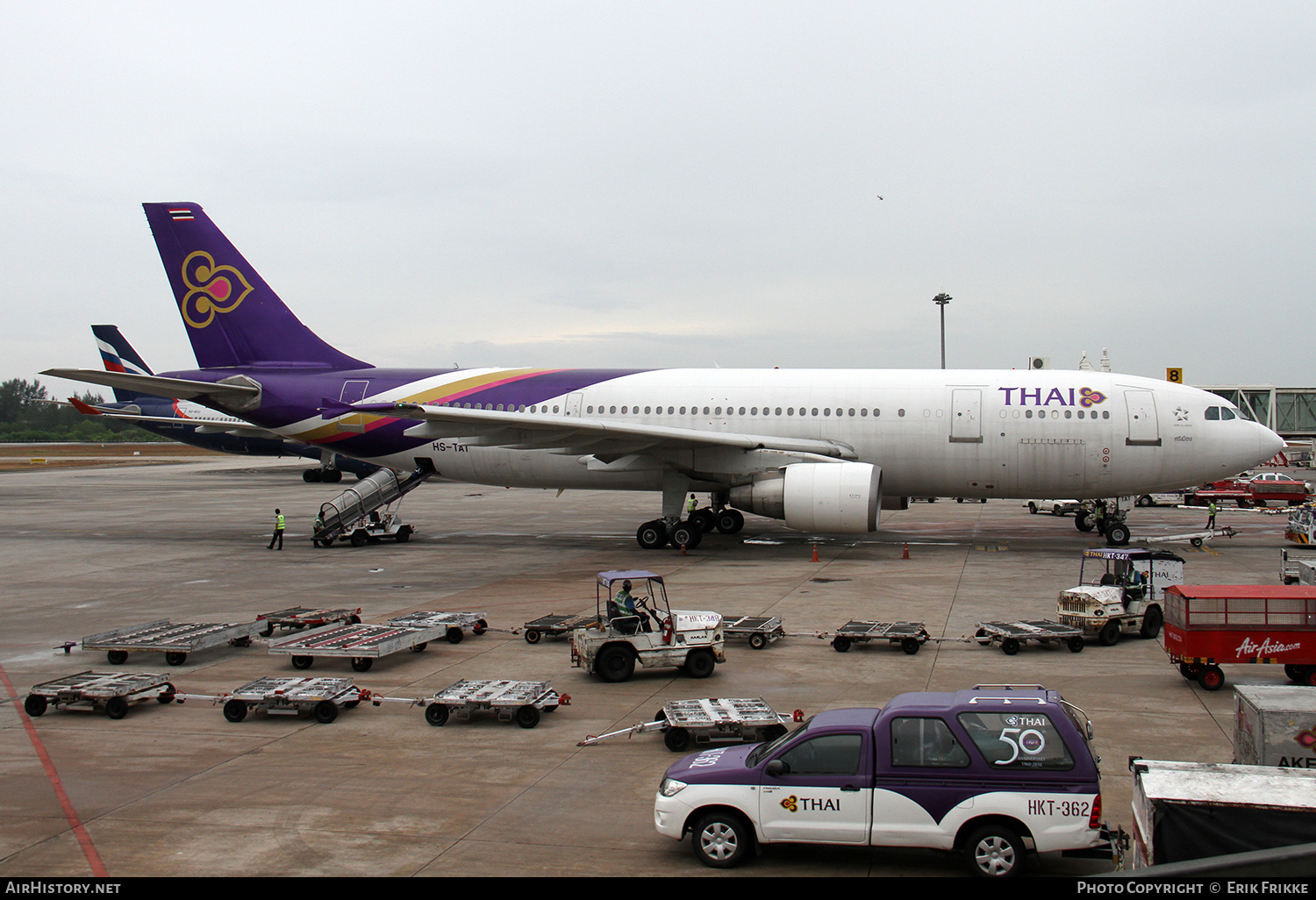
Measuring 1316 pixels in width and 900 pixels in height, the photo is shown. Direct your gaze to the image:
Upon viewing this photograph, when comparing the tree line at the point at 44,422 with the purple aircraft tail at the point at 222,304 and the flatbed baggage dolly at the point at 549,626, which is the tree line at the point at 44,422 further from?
the flatbed baggage dolly at the point at 549,626

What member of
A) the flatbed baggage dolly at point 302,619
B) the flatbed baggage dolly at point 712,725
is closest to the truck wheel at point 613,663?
the flatbed baggage dolly at point 712,725

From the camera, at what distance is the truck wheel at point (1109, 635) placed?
15.6m

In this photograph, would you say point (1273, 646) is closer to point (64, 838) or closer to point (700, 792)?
point (700, 792)

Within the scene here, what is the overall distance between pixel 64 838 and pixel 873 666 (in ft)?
33.4

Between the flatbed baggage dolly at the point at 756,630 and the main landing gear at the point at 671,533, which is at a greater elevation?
the main landing gear at the point at 671,533

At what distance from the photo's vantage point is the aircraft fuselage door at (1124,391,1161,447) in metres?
25.6

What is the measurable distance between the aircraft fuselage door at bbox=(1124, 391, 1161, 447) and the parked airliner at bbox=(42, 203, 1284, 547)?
0.14ft

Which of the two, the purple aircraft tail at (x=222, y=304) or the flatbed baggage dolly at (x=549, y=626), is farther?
the purple aircraft tail at (x=222, y=304)

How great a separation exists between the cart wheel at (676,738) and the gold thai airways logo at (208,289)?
87.8 feet

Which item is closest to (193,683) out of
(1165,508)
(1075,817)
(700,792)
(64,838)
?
(64,838)

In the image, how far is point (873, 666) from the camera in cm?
1410

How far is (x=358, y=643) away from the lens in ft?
48.5

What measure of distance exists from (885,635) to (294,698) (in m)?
8.70

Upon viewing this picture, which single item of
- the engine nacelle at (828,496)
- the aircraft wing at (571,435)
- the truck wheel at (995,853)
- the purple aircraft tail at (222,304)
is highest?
the purple aircraft tail at (222,304)
